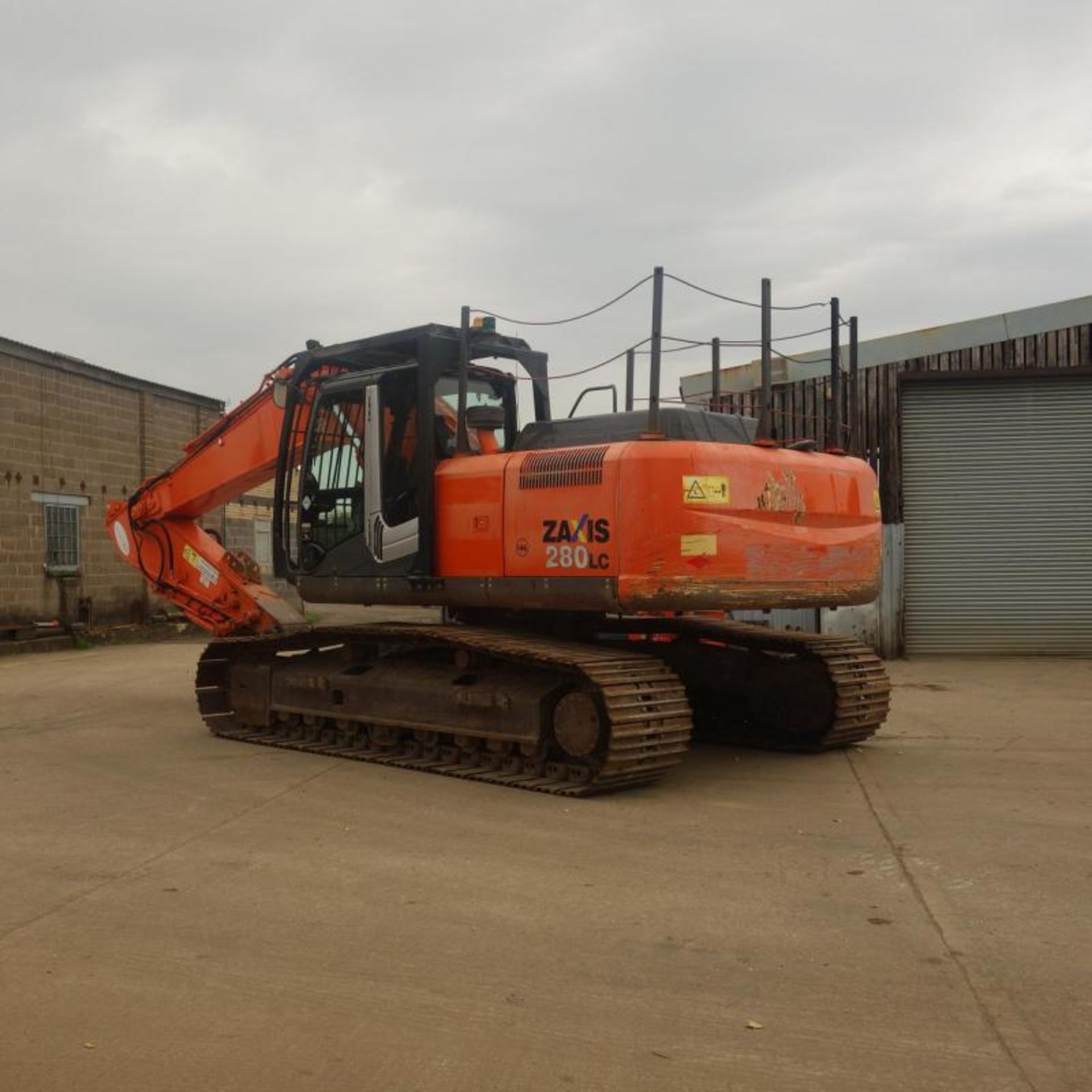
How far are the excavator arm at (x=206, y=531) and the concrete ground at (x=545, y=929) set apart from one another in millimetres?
2455

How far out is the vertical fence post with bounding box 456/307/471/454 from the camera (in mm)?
8516

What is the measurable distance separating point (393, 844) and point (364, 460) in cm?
351

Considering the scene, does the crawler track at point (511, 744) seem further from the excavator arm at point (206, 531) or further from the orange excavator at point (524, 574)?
the excavator arm at point (206, 531)

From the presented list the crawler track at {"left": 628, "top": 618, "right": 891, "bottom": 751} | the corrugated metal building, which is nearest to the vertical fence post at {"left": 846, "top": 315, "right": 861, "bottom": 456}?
the crawler track at {"left": 628, "top": 618, "right": 891, "bottom": 751}

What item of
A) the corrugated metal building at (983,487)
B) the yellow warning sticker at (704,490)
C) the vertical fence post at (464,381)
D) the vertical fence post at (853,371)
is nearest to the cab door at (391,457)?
the vertical fence post at (464,381)

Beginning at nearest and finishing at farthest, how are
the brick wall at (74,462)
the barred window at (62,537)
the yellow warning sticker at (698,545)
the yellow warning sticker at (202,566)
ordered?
1. the yellow warning sticker at (698,545)
2. the yellow warning sticker at (202,566)
3. the brick wall at (74,462)
4. the barred window at (62,537)

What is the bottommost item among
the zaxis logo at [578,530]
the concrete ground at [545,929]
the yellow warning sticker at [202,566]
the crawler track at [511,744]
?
the concrete ground at [545,929]

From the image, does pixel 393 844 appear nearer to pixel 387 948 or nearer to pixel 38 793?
pixel 387 948

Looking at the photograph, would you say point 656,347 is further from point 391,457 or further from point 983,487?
point 983,487

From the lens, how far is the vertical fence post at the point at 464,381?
8.52m

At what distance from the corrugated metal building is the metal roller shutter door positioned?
17 mm

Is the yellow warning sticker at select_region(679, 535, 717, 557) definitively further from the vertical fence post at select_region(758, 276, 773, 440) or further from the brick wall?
the brick wall

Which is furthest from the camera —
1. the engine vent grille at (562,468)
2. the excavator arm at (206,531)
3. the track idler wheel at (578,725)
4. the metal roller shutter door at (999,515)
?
the metal roller shutter door at (999,515)

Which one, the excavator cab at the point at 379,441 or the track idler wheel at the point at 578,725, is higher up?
the excavator cab at the point at 379,441
